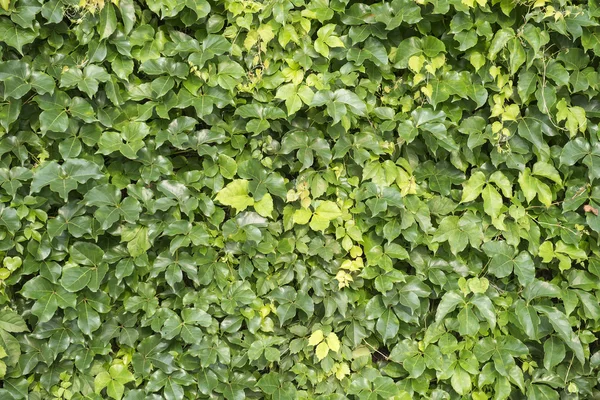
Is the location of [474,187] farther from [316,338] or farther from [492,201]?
[316,338]

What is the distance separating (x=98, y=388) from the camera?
2.49 m

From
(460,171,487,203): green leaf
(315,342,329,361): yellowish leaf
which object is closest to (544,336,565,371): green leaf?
(460,171,487,203): green leaf

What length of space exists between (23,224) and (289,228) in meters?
1.16

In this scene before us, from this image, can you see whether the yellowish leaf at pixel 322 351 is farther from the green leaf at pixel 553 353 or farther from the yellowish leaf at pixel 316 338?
the green leaf at pixel 553 353

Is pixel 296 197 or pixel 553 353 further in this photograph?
pixel 553 353

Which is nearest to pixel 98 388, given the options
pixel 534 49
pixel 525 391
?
pixel 525 391

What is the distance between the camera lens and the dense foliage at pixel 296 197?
231 centimetres

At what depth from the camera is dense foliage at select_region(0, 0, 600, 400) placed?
90.8 inches

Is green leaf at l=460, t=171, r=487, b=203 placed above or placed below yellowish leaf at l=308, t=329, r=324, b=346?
above

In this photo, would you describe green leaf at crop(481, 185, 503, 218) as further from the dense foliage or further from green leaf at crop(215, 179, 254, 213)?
green leaf at crop(215, 179, 254, 213)

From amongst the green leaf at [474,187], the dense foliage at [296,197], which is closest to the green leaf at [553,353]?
the dense foliage at [296,197]

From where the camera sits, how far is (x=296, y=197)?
240cm

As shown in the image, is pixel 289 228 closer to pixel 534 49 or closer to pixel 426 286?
pixel 426 286

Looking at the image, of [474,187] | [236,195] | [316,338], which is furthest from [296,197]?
[474,187]
